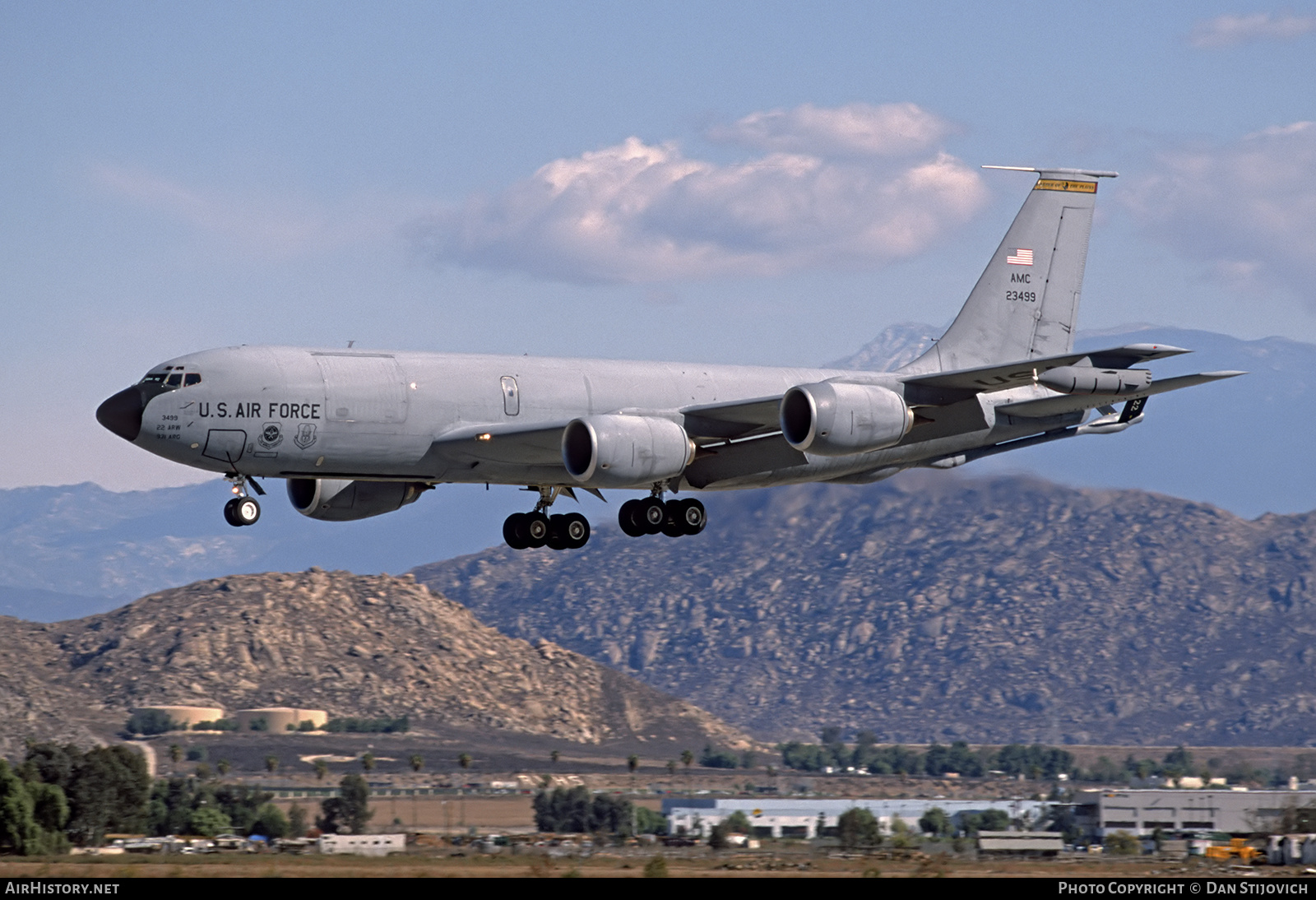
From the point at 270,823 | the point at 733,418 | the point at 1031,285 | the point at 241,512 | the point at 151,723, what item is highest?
the point at 1031,285

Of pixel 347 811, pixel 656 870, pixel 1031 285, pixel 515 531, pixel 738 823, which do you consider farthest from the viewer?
pixel 738 823

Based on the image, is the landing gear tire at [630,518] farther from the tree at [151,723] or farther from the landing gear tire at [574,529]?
the tree at [151,723]

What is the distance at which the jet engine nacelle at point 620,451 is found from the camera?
4244 centimetres

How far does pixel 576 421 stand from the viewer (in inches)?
1686

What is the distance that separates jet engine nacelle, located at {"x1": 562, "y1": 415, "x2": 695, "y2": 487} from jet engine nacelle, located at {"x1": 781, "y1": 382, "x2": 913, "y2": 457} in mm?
2894

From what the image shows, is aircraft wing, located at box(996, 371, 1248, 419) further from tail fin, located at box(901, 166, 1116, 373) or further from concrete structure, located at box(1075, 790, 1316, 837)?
concrete structure, located at box(1075, 790, 1316, 837)

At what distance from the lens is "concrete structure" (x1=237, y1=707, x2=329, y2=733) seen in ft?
510

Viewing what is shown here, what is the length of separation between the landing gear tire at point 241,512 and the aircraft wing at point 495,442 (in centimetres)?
448

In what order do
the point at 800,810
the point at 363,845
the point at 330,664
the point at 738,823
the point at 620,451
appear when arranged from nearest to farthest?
the point at 620,451 → the point at 363,845 → the point at 738,823 → the point at 800,810 → the point at 330,664

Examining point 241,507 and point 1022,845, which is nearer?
point 241,507

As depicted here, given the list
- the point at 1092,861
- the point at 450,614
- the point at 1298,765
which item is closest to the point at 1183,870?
the point at 1092,861

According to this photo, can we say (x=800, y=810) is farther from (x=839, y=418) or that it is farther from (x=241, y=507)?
(x=241, y=507)

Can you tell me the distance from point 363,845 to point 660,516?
2368cm

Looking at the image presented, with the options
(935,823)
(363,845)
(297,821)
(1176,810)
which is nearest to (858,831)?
(363,845)
